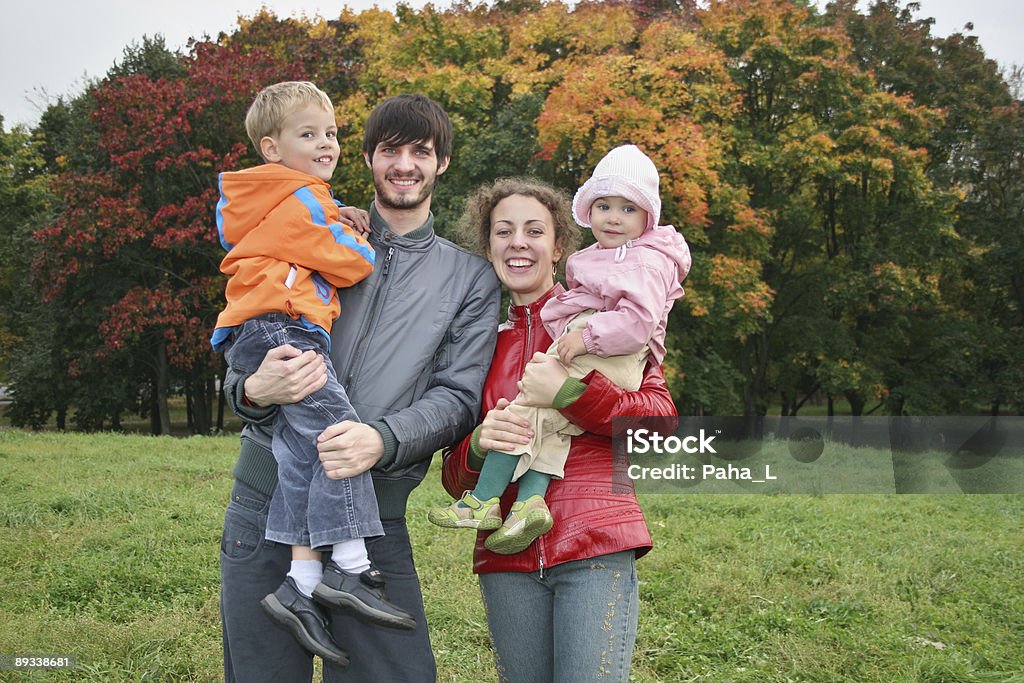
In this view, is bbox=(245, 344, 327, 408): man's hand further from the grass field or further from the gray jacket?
the grass field

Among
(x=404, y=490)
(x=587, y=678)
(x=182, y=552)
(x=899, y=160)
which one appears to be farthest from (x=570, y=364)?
(x=899, y=160)

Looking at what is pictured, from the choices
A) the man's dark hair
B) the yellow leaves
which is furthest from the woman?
the yellow leaves

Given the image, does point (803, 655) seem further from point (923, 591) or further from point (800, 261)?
point (800, 261)

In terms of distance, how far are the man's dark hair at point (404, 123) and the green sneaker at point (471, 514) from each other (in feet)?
3.59

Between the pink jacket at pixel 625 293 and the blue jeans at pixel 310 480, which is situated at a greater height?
the pink jacket at pixel 625 293

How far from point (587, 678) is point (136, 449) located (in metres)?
9.96

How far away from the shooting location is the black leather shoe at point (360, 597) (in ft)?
7.27

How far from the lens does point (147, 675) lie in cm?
426

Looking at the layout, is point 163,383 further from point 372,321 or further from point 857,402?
point 372,321

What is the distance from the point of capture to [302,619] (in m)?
2.23

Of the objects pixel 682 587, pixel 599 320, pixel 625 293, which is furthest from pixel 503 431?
pixel 682 587

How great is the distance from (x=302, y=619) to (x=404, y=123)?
146cm

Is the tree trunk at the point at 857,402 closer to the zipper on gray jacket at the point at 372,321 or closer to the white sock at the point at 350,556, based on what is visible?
the zipper on gray jacket at the point at 372,321

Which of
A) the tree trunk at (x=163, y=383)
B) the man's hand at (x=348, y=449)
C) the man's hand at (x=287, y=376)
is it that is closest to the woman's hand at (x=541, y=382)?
the man's hand at (x=348, y=449)
